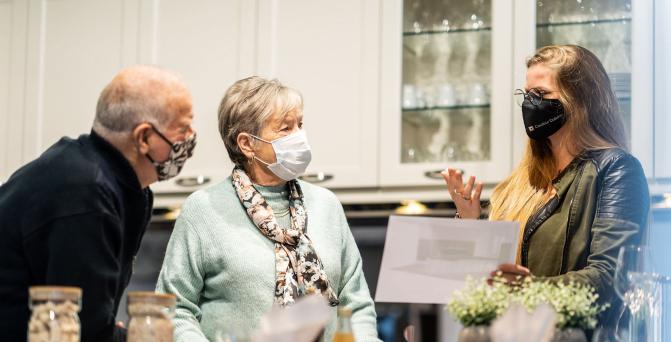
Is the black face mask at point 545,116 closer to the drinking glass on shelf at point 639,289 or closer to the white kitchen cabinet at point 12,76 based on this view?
the drinking glass on shelf at point 639,289

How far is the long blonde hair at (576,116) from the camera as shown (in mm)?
2480

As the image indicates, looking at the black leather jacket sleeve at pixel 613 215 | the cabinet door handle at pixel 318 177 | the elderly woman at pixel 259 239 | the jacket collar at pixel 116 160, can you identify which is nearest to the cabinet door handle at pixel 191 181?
A: the cabinet door handle at pixel 318 177

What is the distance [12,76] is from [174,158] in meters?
2.20

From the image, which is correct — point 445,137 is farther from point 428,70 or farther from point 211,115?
point 211,115

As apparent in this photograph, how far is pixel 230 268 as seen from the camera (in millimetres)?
2438

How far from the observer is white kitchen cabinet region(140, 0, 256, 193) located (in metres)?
3.70

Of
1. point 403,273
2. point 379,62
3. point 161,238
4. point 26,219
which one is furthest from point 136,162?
point 161,238

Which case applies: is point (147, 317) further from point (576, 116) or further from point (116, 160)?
point (576, 116)

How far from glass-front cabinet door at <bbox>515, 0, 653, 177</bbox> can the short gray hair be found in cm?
110

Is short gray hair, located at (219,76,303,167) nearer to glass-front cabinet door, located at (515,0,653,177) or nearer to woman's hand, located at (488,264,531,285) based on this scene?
woman's hand, located at (488,264,531,285)

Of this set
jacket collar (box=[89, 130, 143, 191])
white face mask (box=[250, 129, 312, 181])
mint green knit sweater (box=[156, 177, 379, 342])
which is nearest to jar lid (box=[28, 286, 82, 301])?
jacket collar (box=[89, 130, 143, 191])

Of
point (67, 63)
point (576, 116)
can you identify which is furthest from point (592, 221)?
point (67, 63)

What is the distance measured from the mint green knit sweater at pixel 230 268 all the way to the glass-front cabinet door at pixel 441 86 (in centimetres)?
97

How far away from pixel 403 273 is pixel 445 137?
1540 mm
